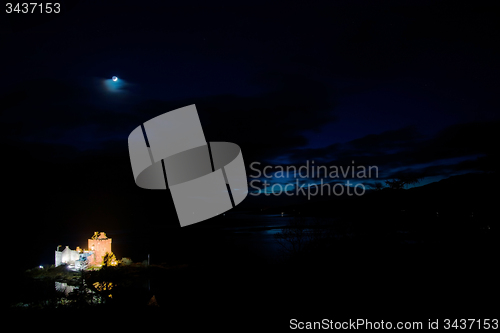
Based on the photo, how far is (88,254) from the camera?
1727cm

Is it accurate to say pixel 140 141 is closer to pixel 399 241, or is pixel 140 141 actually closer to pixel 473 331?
pixel 473 331

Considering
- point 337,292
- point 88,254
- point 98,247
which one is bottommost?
point 337,292

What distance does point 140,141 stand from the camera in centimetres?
663

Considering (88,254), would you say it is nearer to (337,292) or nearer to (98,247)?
(98,247)

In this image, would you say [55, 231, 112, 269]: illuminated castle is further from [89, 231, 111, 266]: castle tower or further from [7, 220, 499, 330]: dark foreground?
[7, 220, 499, 330]: dark foreground

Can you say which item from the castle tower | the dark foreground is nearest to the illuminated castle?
the castle tower

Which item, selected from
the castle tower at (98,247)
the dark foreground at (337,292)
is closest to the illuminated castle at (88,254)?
the castle tower at (98,247)

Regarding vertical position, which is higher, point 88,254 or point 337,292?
point 88,254

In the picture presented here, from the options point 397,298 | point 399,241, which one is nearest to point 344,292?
point 397,298

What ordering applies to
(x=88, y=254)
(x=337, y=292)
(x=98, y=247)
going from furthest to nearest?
(x=98, y=247) → (x=88, y=254) → (x=337, y=292)

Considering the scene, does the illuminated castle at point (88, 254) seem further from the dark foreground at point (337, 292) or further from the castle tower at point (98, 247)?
the dark foreground at point (337, 292)

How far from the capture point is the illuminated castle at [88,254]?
1716 centimetres

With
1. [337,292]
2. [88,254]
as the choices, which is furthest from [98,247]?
[337,292]

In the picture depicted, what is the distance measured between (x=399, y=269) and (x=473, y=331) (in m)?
6.47
